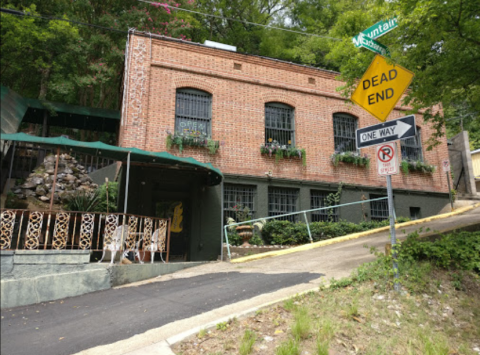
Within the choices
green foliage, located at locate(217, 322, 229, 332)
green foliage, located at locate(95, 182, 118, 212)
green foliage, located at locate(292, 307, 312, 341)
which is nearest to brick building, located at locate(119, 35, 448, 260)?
green foliage, located at locate(95, 182, 118, 212)

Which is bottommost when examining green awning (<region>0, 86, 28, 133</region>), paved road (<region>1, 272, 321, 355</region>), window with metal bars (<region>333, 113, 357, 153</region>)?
paved road (<region>1, 272, 321, 355</region>)

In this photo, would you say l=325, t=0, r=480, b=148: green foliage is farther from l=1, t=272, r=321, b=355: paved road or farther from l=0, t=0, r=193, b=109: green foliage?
l=0, t=0, r=193, b=109: green foliage

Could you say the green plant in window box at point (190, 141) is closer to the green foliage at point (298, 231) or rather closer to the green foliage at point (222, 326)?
the green foliage at point (298, 231)

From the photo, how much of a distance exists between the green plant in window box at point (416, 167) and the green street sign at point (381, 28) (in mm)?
10092

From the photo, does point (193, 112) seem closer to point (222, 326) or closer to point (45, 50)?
point (222, 326)

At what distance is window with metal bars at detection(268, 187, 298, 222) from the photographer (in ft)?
42.4

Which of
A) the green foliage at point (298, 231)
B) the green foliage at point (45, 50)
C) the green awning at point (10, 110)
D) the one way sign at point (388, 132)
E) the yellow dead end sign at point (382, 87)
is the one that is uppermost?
→ the yellow dead end sign at point (382, 87)

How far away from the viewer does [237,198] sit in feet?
40.7

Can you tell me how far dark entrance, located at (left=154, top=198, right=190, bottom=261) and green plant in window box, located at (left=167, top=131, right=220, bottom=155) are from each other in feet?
6.20

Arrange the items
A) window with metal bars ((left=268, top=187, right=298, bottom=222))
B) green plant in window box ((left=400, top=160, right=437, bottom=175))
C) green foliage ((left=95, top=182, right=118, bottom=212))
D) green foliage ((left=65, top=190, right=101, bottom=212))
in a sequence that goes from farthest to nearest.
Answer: green plant in window box ((left=400, top=160, right=437, bottom=175)), window with metal bars ((left=268, top=187, right=298, bottom=222)), green foliage ((left=95, top=182, right=118, bottom=212)), green foliage ((left=65, top=190, right=101, bottom=212))

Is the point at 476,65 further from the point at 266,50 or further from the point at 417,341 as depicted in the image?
the point at 266,50

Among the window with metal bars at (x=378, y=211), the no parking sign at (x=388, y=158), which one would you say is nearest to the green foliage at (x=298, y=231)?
the window with metal bars at (x=378, y=211)

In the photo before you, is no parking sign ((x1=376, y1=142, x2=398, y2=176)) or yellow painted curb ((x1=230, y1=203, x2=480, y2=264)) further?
yellow painted curb ((x1=230, y1=203, x2=480, y2=264))

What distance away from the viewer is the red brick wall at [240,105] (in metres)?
11.8
